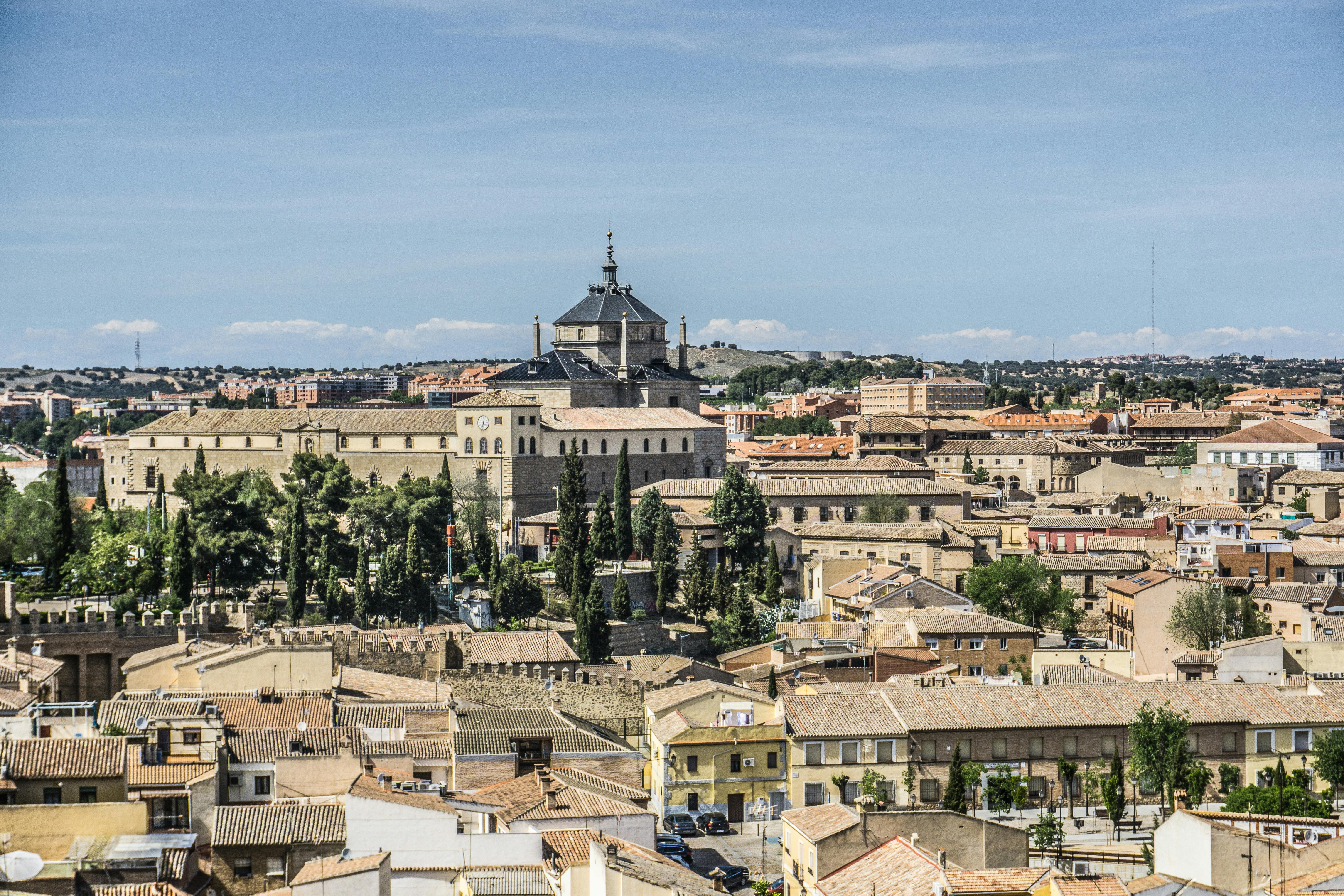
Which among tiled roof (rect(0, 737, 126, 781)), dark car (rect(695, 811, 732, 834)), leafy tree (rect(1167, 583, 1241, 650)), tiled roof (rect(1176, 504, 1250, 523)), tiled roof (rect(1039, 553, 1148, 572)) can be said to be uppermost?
tiled roof (rect(0, 737, 126, 781))

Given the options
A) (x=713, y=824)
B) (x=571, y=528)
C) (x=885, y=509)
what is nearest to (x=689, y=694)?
(x=713, y=824)

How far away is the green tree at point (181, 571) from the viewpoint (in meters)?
33.9

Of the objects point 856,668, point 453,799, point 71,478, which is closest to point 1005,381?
point 71,478

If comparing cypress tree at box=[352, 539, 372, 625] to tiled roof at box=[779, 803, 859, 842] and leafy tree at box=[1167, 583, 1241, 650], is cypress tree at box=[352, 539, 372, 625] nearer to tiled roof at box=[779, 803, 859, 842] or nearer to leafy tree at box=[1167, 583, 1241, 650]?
leafy tree at box=[1167, 583, 1241, 650]

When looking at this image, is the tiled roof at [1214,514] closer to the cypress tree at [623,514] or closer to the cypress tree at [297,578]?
the cypress tree at [623,514]

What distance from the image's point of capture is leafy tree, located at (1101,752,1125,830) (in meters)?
22.5

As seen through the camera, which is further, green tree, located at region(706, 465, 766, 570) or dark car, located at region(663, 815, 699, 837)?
green tree, located at region(706, 465, 766, 570)

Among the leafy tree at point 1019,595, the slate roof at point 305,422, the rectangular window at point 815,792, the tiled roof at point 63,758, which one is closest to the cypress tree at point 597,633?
the leafy tree at point 1019,595

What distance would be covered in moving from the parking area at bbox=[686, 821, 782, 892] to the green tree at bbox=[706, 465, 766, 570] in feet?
63.9

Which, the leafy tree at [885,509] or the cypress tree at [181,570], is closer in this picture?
the cypress tree at [181,570]

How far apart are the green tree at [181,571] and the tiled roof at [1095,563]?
17631 mm

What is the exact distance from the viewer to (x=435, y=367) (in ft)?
556

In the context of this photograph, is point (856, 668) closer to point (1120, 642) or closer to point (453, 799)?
point (1120, 642)

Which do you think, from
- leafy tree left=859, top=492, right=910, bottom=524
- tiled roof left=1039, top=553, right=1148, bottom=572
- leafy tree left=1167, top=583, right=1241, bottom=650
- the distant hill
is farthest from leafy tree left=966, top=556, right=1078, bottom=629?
the distant hill
